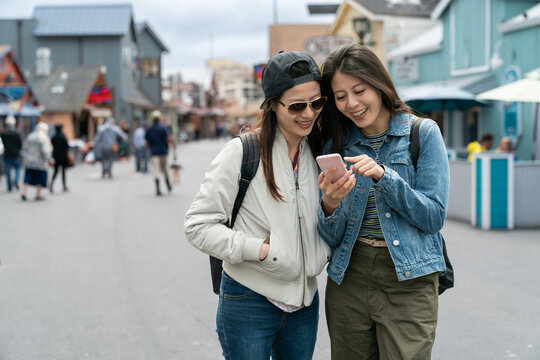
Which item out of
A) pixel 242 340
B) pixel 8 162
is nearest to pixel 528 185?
pixel 242 340

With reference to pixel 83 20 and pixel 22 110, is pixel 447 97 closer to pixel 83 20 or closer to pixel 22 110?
pixel 22 110

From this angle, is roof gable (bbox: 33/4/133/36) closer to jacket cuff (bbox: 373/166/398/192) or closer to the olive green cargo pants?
the olive green cargo pants

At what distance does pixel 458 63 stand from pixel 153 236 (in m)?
11.7

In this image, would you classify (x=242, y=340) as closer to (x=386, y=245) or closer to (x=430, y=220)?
(x=386, y=245)

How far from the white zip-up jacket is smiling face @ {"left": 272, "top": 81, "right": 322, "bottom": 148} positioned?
0.27ft

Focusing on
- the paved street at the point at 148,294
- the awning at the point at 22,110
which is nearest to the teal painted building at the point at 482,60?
the paved street at the point at 148,294

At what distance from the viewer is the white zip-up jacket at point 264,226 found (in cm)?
228

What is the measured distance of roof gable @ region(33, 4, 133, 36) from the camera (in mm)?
39719

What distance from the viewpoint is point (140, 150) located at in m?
22.2

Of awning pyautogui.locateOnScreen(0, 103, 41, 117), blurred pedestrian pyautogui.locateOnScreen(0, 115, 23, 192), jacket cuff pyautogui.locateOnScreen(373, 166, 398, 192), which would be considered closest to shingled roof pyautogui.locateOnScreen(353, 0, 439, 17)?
awning pyautogui.locateOnScreen(0, 103, 41, 117)

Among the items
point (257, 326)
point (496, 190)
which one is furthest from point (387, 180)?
point (496, 190)

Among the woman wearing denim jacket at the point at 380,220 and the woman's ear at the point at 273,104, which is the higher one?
the woman's ear at the point at 273,104

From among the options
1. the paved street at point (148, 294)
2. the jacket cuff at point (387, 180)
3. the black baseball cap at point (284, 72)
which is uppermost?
the black baseball cap at point (284, 72)

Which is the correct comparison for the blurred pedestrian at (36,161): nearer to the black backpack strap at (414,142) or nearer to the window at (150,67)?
the black backpack strap at (414,142)
